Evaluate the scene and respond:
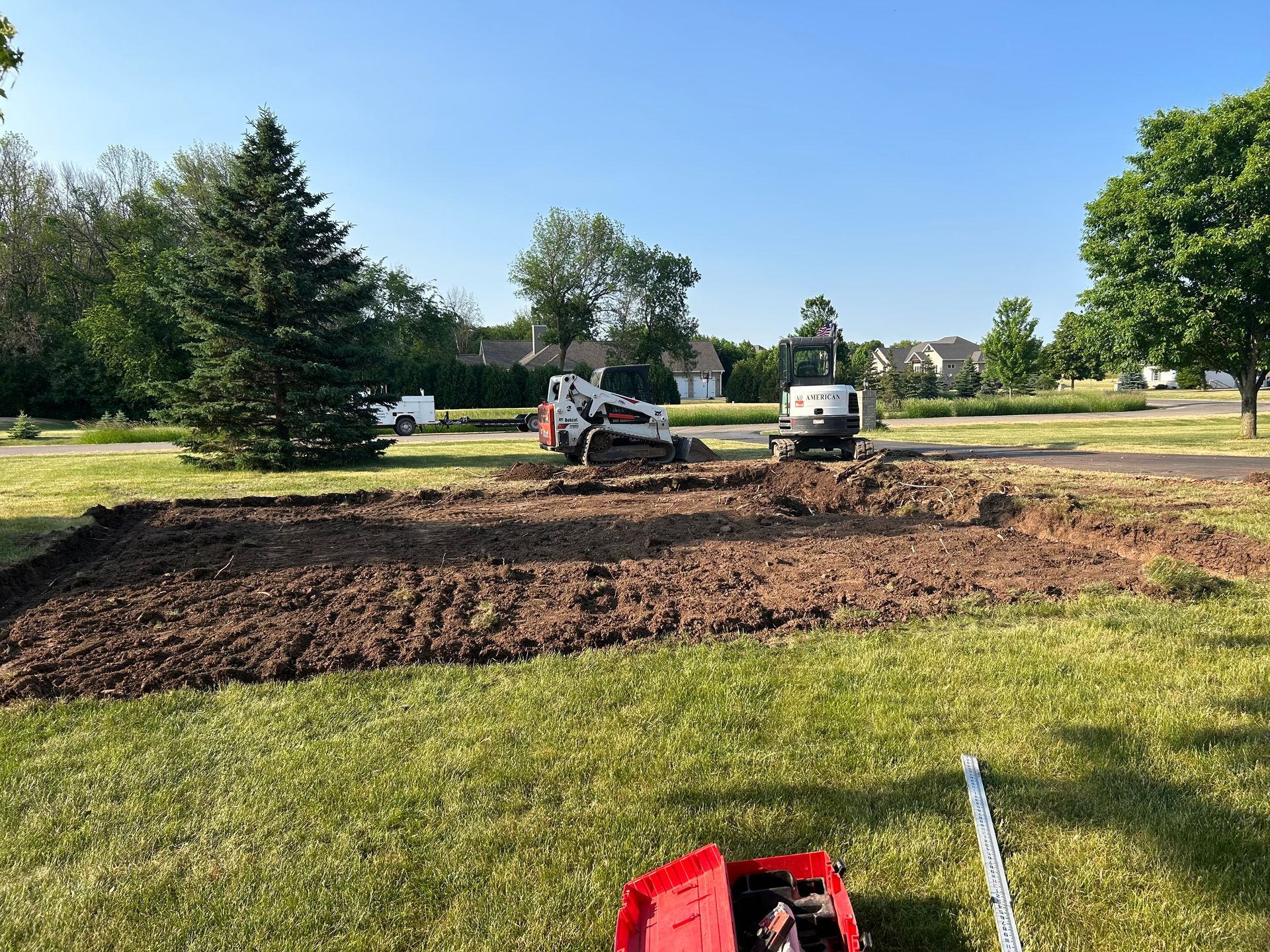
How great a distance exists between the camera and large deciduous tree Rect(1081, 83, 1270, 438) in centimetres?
1630

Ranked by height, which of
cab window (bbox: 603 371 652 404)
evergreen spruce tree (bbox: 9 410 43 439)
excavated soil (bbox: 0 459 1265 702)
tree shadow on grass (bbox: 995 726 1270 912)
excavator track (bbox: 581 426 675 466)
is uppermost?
cab window (bbox: 603 371 652 404)

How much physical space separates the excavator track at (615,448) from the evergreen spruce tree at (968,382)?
54.3 m

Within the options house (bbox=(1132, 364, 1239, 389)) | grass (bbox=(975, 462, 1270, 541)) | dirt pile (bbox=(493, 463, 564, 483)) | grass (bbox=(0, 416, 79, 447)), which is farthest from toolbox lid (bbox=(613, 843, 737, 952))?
house (bbox=(1132, 364, 1239, 389))

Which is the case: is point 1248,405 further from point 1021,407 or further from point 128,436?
point 128,436

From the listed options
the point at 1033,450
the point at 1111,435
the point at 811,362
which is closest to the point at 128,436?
the point at 811,362

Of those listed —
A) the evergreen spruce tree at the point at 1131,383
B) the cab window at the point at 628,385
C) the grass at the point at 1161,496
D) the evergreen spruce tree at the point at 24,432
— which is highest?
the evergreen spruce tree at the point at 1131,383

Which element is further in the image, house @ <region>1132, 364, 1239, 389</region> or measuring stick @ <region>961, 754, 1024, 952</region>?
house @ <region>1132, 364, 1239, 389</region>

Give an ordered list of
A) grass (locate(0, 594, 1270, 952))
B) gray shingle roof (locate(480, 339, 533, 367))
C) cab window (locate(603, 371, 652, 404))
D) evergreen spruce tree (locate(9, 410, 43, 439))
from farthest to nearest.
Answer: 1. gray shingle roof (locate(480, 339, 533, 367))
2. evergreen spruce tree (locate(9, 410, 43, 439))
3. cab window (locate(603, 371, 652, 404))
4. grass (locate(0, 594, 1270, 952))

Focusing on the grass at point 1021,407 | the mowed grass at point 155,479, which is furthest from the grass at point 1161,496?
the grass at point 1021,407

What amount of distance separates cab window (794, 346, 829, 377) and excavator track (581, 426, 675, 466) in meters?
3.56

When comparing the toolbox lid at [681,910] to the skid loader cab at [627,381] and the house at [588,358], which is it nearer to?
the skid loader cab at [627,381]

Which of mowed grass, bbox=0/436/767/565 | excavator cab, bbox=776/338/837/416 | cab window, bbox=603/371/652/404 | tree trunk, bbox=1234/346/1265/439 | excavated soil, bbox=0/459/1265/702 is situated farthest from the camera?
tree trunk, bbox=1234/346/1265/439

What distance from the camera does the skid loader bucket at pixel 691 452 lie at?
709 inches

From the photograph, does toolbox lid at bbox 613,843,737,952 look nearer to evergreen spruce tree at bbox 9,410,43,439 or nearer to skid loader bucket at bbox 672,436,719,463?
skid loader bucket at bbox 672,436,719,463
